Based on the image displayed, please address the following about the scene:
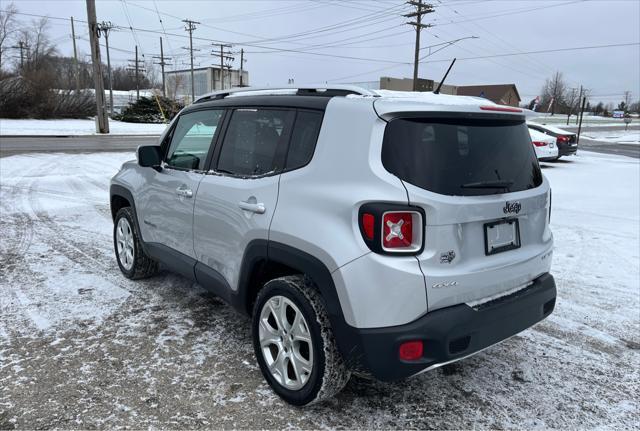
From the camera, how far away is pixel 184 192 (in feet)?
12.2

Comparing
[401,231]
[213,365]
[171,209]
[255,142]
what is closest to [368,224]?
[401,231]

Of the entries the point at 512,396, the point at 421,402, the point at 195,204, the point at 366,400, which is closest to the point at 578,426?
the point at 512,396

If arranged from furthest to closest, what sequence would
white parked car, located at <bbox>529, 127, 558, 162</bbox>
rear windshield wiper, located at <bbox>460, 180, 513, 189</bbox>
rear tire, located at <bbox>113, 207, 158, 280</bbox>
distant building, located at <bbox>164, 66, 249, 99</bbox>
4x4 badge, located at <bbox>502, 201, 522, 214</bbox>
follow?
distant building, located at <bbox>164, 66, 249, 99</bbox>
white parked car, located at <bbox>529, 127, 558, 162</bbox>
rear tire, located at <bbox>113, 207, 158, 280</bbox>
4x4 badge, located at <bbox>502, 201, 522, 214</bbox>
rear windshield wiper, located at <bbox>460, 180, 513, 189</bbox>

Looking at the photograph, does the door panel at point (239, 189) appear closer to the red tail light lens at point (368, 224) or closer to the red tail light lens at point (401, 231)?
the red tail light lens at point (368, 224)

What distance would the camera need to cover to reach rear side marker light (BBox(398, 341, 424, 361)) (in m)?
2.36

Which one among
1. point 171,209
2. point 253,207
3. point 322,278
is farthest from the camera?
point 171,209

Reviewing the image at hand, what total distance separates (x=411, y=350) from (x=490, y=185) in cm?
100

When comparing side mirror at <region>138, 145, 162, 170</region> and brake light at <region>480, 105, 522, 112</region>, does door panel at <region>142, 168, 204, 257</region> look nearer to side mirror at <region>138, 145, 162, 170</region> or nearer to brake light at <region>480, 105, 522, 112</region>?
side mirror at <region>138, 145, 162, 170</region>

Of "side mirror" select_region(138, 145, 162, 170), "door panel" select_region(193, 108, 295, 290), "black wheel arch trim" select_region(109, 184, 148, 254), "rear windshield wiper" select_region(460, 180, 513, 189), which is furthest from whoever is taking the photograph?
"black wheel arch trim" select_region(109, 184, 148, 254)

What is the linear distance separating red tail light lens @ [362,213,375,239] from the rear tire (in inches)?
118

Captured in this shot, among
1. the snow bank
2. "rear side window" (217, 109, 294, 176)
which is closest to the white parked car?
"rear side window" (217, 109, 294, 176)

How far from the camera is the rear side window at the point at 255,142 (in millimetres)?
3006

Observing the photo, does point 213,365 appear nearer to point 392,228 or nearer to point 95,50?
point 392,228

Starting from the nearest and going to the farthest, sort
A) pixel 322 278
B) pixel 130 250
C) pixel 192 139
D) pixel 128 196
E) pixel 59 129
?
pixel 322 278
pixel 192 139
pixel 128 196
pixel 130 250
pixel 59 129
